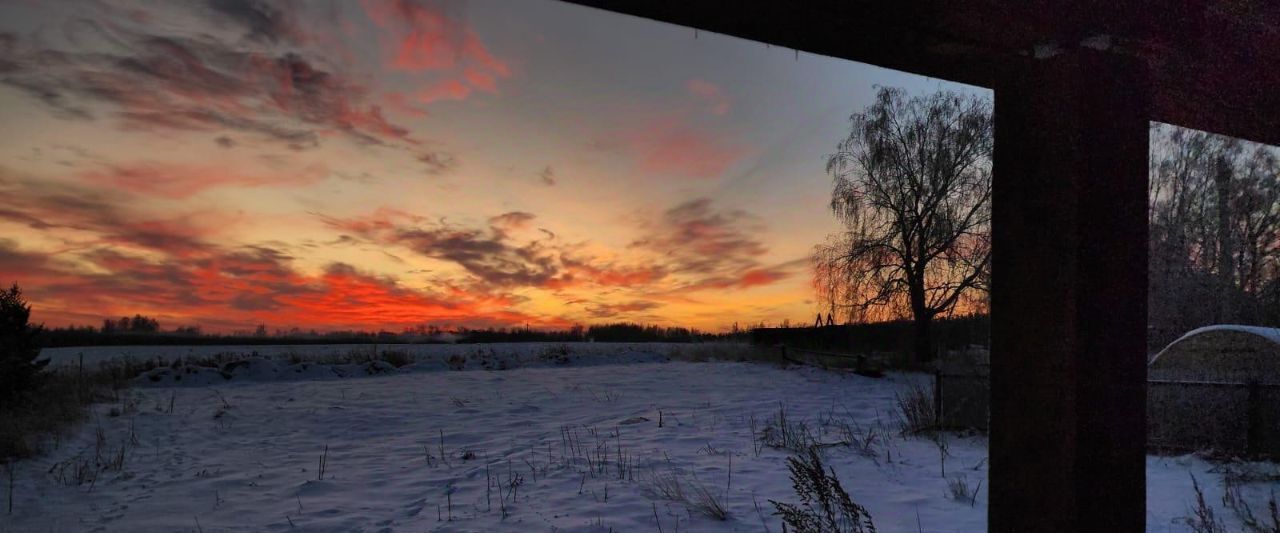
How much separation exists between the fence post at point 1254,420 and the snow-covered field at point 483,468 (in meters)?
0.93

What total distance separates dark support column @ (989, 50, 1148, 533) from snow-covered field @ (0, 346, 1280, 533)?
108 inches

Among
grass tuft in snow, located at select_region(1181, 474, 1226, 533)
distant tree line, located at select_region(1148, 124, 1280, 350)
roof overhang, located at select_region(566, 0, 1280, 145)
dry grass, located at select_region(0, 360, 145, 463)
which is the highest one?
distant tree line, located at select_region(1148, 124, 1280, 350)

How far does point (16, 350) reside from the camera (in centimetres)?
1112

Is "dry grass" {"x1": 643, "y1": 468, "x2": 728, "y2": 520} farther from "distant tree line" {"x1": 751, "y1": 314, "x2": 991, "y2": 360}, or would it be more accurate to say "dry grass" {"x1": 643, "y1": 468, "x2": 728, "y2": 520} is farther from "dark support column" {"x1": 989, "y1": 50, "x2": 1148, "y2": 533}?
"distant tree line" {"x1": 751, "y1": 314, "x2": 991, "y2": 360}

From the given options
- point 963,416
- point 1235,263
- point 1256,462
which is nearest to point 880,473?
point 963,416

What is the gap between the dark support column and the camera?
2080 millimetres

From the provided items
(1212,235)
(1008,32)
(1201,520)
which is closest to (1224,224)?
(1212,235)

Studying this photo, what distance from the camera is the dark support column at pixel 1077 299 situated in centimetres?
208

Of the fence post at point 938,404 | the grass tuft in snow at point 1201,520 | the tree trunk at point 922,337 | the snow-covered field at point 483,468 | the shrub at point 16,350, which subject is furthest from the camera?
the tree trunk at point 922,337

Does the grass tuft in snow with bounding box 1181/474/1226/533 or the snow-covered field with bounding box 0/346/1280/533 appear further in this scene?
the snow-covered field with bounding box 0/346/1280/533

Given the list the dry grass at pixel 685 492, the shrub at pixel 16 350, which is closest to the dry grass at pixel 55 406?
the shrub at pixel 16 350

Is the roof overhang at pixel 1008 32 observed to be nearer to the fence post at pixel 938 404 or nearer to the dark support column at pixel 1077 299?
the dark support column at pixel 1077 299

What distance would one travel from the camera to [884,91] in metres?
22.5

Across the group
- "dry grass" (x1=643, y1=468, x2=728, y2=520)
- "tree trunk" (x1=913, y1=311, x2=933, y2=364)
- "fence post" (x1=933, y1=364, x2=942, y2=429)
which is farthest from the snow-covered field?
"tree trunk" (x1=913, y1=311, x2=933, y2=364)
